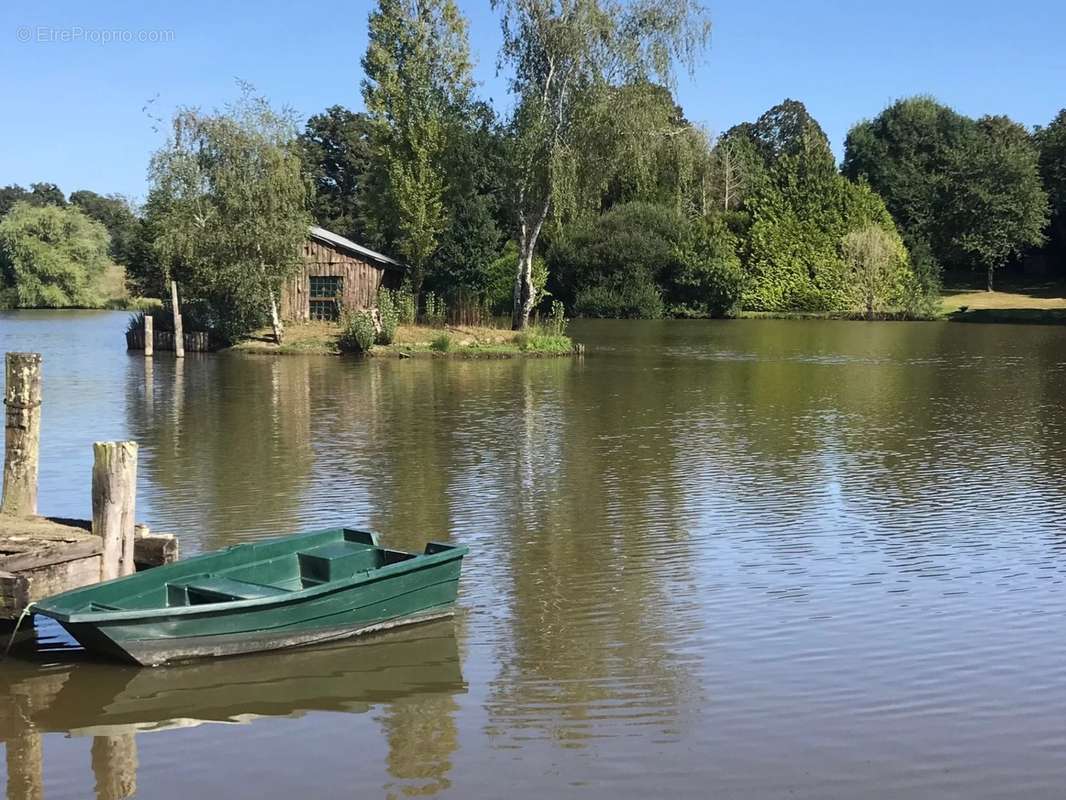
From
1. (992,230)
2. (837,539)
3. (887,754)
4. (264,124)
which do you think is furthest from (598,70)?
(992,230)

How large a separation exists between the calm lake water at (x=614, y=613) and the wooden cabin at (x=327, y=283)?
A: 1650cm

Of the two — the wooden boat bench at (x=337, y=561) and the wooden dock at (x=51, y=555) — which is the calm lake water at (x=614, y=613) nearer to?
the wooden dock at (x=51, y=555)

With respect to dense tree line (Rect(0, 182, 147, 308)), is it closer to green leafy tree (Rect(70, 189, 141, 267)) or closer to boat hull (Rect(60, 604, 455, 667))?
green leafy tree (Rect(70, 189, 141, 267))

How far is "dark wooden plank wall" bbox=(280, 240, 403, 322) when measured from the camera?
40812 millimetres

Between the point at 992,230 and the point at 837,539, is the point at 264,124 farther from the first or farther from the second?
the point at 992,230

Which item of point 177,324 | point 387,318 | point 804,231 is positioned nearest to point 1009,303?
point 804,231

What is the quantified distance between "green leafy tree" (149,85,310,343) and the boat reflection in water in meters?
28.6

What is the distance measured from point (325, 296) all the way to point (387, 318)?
5.06 m

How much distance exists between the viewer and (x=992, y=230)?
74.7 metres

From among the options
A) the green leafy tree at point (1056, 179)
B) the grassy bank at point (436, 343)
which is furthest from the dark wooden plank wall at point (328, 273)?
the green leafy tree at point (1056, 179)

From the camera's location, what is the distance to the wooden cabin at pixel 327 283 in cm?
4084

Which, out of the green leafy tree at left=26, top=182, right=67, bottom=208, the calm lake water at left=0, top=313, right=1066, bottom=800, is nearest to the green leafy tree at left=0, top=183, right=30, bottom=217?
the green leafy tree at left=26, top=182, right=67, bottom=208

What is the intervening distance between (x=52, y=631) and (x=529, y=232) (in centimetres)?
3221

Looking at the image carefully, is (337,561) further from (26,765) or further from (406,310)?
(406,310)
